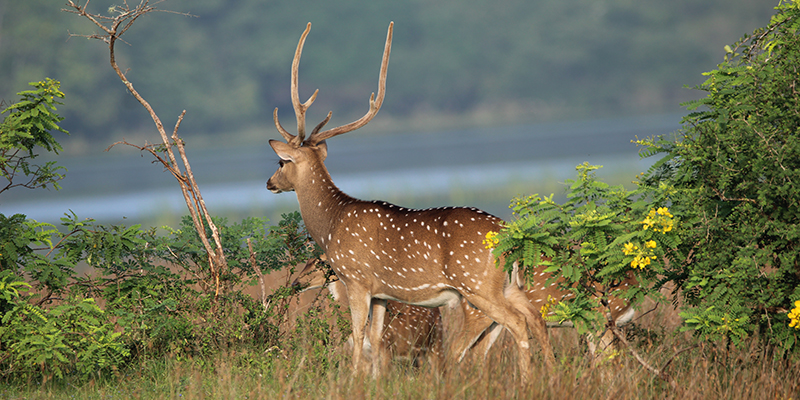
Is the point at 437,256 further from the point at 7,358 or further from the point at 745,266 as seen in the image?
the point at 7,358

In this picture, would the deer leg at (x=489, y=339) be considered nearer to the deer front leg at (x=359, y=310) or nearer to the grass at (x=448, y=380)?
the grass at (x=448, y=380)

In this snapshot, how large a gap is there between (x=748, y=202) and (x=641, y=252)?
1036 mm

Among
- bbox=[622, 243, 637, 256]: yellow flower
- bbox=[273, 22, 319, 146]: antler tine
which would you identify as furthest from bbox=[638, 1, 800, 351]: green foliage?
bbox=[273, 22, 319, 146]: antler tine

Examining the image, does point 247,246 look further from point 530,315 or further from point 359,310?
point 530,315

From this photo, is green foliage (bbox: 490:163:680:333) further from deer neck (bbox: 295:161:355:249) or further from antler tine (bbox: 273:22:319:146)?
antler tine (bbox: 273:22:319:146)

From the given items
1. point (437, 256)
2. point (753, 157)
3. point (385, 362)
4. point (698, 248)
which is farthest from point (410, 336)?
point (753, 157)

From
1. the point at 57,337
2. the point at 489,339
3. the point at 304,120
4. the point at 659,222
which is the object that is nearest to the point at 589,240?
the point at 659,222

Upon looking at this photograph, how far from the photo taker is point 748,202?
530 centimetres

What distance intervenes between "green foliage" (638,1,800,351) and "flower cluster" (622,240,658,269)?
17.7 inches

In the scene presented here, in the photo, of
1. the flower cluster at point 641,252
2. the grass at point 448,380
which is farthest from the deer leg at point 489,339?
the flower cluster at point 641,252

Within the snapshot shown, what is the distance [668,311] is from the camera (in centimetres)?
901

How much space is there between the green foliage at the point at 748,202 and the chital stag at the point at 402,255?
55.5 inches

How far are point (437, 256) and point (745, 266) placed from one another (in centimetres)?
247

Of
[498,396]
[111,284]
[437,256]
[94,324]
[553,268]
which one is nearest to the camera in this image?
[498,396]
